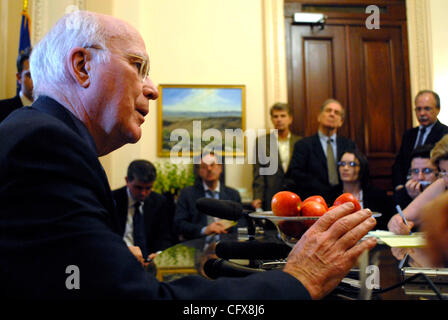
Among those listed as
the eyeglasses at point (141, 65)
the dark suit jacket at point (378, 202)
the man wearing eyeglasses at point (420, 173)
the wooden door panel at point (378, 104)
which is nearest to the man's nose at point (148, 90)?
the eyeglasses at point (141, 65)

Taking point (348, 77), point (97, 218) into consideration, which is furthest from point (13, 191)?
point (348, 77)

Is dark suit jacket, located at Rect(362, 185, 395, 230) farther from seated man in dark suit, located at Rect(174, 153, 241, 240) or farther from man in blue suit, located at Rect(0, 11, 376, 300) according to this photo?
man in blue suit, located at Rect(0, 11, 376, 300)

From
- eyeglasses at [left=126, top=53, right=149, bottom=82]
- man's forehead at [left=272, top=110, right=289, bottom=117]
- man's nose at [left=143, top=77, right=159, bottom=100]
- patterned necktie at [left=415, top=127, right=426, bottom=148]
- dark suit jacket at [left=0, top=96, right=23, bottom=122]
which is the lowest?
man's nose at [left=143, top=77, right=159, bottom=100]

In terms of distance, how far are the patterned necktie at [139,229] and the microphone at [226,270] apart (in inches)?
63.1

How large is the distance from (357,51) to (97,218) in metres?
4.54

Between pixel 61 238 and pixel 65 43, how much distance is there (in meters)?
0.47

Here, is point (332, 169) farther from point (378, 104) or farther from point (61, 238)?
point (378, 104)

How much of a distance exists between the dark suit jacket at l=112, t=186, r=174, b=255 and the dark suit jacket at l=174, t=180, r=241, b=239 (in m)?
0.12

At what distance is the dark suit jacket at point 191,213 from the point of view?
2.61 m

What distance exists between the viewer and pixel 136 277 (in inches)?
20.1

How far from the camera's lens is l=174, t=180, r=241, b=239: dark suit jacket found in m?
2.61

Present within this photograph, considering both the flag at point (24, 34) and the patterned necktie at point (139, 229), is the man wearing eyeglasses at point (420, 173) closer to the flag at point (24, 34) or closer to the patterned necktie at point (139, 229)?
the patterned necktie at point (139, 229)

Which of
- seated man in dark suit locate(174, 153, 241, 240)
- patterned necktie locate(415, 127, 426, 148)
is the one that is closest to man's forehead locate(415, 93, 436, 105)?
patterned necktie locate(415, 127, 426, 148)

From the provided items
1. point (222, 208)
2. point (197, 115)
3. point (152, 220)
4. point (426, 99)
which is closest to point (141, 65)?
point (222, 208)
